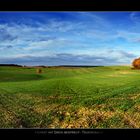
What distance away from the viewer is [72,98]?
6.56 metres

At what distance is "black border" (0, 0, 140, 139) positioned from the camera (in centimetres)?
622

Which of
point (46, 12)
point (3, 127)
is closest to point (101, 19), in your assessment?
point (46, 12)

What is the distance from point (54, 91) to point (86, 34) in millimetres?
812

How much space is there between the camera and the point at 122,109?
656 centimetres

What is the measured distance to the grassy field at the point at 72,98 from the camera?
6461mm

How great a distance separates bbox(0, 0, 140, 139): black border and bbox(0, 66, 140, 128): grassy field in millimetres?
143
